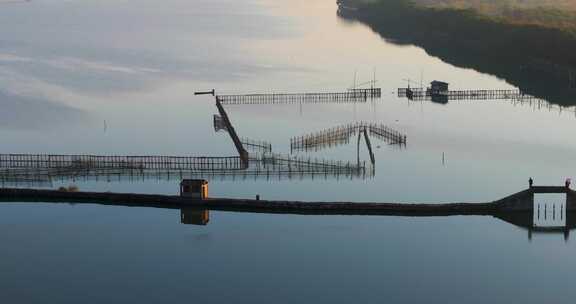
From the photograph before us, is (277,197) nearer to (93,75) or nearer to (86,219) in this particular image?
(86,219)

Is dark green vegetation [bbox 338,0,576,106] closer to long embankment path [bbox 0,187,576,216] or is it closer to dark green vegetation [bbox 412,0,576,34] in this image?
dark green vegetation [bbox 412,0,576,34]

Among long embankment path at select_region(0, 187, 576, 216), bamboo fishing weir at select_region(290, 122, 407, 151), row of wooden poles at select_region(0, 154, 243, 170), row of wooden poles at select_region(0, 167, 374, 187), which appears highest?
bamboo fishing weir at select_region(290, 122, 407, 151)

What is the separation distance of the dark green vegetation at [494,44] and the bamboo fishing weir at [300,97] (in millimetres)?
8789

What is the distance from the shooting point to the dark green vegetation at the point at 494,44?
56.8 metres

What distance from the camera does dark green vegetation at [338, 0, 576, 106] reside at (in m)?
56.8

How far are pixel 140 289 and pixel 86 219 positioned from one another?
20.4 ft

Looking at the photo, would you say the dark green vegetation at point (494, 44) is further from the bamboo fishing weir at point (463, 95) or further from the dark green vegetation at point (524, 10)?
the dark green vegetation at point (524, 10)

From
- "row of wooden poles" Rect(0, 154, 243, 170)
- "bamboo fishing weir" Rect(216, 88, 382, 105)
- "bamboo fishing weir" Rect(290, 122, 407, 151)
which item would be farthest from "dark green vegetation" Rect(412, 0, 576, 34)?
"row of wooden poles" Rect(0, 154, 243, 170)

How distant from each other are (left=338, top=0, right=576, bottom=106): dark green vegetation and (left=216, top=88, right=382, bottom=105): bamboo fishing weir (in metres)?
8.79

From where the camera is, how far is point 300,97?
50.8m

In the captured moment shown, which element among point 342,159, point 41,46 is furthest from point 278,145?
point 41,46

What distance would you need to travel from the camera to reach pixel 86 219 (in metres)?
27.0

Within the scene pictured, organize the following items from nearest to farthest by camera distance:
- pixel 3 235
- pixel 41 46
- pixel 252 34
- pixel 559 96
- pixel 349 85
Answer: pixel 3 235
pixel 559 96
pixel 349 85
pixel 41 46
pixel 252 34

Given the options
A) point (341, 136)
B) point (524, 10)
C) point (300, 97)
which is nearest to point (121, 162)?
point (341, 136)
